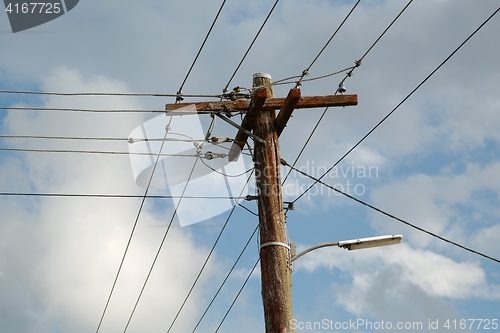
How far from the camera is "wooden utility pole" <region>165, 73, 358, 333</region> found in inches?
338

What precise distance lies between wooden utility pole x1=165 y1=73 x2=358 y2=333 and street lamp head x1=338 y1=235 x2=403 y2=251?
0.94 metres

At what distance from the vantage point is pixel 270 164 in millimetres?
9406

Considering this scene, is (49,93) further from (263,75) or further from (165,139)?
(263,75)

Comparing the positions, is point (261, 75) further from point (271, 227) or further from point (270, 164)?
point (271, 227)

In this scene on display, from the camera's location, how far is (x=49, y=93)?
1051 cm

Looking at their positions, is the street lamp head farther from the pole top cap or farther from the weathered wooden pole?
the pole top cap

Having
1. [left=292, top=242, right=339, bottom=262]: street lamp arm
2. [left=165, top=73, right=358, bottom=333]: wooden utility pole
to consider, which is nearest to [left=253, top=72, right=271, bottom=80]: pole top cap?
[left=165, top=73, right=358, bottom=333]: wooden utility pole

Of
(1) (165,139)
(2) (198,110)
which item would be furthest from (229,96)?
(1) (165,139)

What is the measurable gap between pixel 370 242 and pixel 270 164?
1.74 m

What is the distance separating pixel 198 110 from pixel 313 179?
2.12 m

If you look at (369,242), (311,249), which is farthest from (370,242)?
(311,249)

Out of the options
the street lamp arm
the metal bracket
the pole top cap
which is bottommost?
the street lamp arm

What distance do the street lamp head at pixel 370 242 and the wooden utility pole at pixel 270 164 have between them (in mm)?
939

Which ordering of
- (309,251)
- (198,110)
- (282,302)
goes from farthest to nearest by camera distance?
(198,110) → (309,251) → (282,302)
